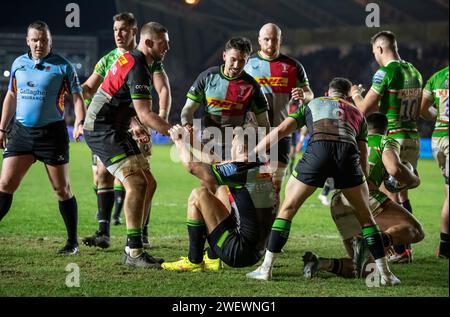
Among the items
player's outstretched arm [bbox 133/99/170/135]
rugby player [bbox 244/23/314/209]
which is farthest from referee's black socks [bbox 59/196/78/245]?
rugby player [bbox 244/23/314/209]

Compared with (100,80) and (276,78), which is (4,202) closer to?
(100,80)

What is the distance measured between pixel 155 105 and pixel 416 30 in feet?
36.5

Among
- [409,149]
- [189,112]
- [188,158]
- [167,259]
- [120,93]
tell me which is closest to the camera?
[188,158]

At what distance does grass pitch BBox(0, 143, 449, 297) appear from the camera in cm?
533

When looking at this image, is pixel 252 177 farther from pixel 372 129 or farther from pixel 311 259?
pixel 372 129

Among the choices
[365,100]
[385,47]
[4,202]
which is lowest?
[4,202]

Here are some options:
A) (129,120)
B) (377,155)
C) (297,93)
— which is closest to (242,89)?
(297,93)

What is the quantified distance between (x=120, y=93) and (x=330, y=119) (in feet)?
6.29

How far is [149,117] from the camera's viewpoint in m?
6.07

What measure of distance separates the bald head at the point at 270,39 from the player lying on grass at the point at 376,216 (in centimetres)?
144

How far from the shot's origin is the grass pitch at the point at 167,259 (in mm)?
5328

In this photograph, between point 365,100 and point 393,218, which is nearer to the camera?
point 393,218

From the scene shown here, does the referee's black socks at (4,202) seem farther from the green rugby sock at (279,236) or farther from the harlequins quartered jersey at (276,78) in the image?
the harlequins quartered jersey at (276,78)
